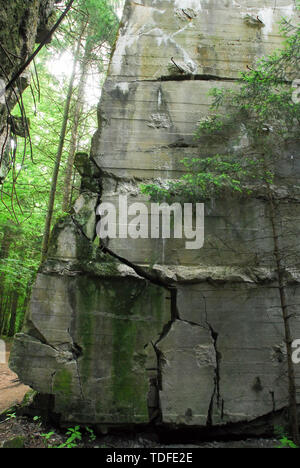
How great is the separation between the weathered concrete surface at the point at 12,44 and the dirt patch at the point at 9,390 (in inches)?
156

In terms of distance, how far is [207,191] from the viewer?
425 centimetres

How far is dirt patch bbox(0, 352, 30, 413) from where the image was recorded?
16.0ft

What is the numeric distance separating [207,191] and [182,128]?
1229 millimetres

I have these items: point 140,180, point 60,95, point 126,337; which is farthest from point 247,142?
point 60,95

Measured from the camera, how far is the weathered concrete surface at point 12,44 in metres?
2.39

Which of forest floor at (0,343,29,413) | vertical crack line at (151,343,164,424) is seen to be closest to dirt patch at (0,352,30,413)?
forest floor at (0,343,29,413)

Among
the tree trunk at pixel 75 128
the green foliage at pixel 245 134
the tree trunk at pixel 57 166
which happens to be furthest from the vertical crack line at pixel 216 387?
the tree trunk at pixel 75 128

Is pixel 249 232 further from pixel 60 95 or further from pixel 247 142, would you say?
pixel 60 95

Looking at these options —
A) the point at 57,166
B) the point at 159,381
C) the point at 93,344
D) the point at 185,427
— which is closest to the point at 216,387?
the point at 185,427

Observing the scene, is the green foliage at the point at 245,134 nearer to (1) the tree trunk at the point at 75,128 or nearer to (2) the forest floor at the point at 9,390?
(1) the tree trunk at the point at 75,128

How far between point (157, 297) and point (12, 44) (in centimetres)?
321

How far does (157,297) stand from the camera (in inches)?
166

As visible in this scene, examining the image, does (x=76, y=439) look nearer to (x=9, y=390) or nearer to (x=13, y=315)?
(x=9, y=390)

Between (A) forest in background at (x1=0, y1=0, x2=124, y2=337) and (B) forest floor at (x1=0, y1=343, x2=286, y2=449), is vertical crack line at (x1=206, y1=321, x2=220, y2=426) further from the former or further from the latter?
(A) forest in background at (x1=0, y1=0, x2=124, y2=337)
